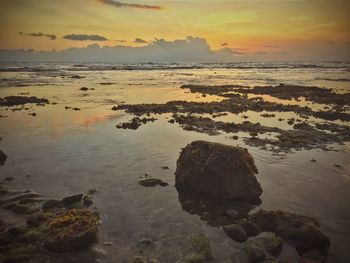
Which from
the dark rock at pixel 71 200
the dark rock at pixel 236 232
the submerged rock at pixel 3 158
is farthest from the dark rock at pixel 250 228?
the submerged rock at pixel 3 158

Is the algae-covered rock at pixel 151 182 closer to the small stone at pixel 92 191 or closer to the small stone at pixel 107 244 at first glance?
the small stone at pixel 92 191

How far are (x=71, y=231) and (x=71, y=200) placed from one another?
2552 mm

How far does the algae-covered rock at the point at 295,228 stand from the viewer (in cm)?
973

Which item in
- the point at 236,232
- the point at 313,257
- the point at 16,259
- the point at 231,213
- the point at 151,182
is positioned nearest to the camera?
the point at 16,259

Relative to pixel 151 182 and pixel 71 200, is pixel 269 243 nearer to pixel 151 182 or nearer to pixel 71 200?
pixel 151 182

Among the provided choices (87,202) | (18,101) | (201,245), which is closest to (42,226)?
(87,202)

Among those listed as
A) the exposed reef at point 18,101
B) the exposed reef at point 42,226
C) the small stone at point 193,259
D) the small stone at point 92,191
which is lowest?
the exposed reef at point 18,101

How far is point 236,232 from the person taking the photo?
1029cm

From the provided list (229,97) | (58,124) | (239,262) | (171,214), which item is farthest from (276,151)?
(229,97)

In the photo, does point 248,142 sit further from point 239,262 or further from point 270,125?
point 239,262

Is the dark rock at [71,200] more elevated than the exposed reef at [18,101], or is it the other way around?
the dark rock at [71,200]

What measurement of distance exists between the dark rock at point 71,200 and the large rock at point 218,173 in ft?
13.4

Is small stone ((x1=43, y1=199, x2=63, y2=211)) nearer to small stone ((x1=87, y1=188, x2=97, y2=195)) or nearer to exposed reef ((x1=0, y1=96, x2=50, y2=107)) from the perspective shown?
small stone ((x1=87, y1=188, x2=97, y2=195))

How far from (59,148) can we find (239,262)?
44.0ft
